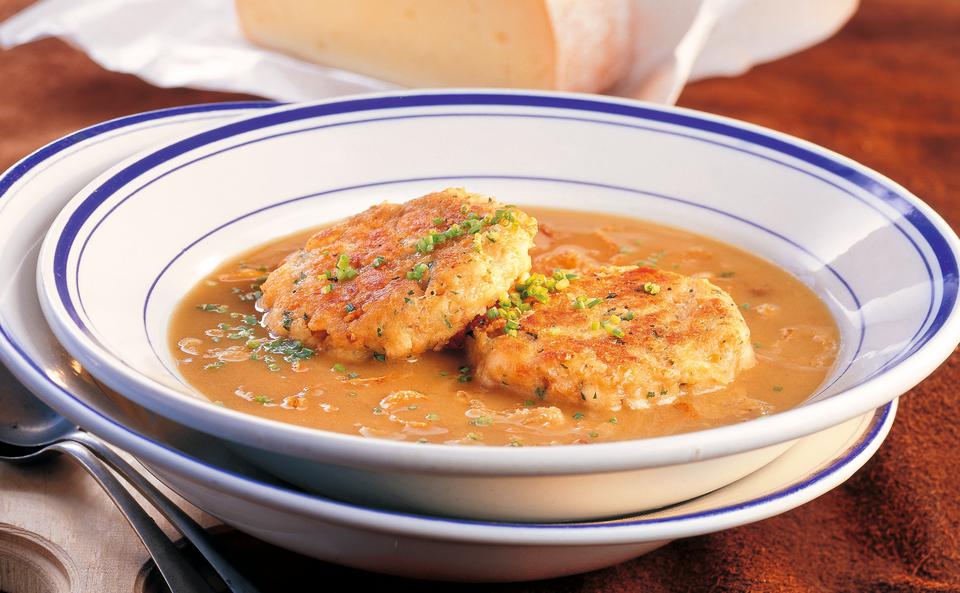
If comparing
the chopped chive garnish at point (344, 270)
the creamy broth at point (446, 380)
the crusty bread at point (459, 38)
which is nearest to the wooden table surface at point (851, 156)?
the creamy broth at point (446, 380)

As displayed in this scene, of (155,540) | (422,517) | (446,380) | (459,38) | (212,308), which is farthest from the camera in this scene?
(459,38)

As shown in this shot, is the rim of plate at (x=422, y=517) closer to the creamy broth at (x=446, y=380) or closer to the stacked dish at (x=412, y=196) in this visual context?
the stacked dish at (x=412, y=196)

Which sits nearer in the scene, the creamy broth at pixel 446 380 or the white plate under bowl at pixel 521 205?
the white plate under bowl at pixel 521 205

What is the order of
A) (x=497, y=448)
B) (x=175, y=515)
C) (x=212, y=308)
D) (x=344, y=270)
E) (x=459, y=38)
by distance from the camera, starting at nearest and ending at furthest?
1. (x=497, y=448)
2. (x=175, y=515)
3. (x=344, y=270)
4. (x=212, y=308)
5. (x=459, y=38)

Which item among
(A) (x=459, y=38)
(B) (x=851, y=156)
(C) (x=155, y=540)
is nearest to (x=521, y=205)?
(A) (x=459, y=38)

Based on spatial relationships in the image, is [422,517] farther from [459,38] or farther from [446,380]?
[459,38]

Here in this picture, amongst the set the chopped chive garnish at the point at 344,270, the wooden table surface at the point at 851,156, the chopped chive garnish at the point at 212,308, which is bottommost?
the wooden table surface at the point at 851,156
